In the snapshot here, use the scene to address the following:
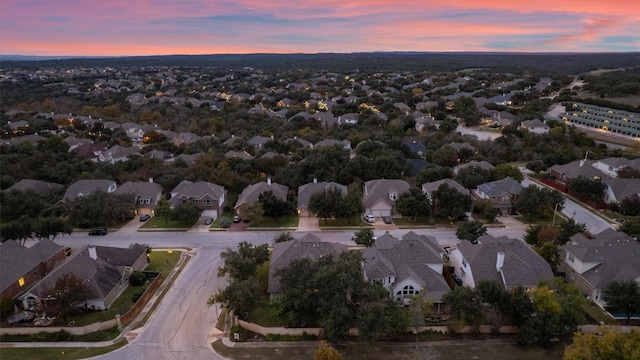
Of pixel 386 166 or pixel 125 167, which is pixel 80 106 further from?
pixel 386 166

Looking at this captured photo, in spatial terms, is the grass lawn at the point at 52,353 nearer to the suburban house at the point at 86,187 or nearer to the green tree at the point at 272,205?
the green tree at the point at 272,205

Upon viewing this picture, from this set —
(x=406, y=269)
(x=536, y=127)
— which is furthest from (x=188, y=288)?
(x=536, y=127)

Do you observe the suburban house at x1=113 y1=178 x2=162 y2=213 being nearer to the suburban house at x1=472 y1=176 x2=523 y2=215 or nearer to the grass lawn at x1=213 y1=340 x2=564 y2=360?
the grass lawn at x1=213 y1=340 x2=564 y2=360

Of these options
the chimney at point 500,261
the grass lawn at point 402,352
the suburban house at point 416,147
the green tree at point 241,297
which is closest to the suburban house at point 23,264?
the green tree at point 241,297

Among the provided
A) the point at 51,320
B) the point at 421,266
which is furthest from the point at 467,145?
the point at 51,320

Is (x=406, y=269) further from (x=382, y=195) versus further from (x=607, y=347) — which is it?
(x=382, y=195)
